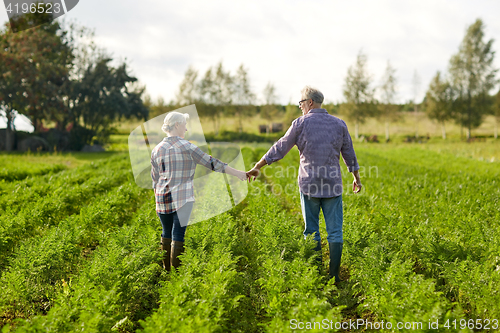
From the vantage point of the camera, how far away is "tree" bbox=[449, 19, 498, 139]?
36781 millimetres

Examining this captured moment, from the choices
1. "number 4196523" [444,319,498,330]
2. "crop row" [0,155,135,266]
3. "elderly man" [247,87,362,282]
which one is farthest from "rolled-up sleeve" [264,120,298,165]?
"crop row" [0,155,135,266]

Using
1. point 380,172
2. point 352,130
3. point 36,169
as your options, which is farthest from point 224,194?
point 352,130

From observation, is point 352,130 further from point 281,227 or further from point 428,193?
point 281,227

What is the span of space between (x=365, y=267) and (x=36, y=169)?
42.4ft

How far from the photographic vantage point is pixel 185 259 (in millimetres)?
3684

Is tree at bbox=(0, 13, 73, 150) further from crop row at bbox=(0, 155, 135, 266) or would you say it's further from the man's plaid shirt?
the man's plaid shirt

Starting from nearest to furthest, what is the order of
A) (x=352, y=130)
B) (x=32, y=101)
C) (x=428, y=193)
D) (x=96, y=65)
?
(x=428, y=193) < (x=32, y=101) < (x=96, y=65) < (x=352, y=130)

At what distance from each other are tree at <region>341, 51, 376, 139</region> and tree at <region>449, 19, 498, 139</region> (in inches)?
363

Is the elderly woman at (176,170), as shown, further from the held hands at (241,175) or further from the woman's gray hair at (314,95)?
the woman's gray hair at (314,95)

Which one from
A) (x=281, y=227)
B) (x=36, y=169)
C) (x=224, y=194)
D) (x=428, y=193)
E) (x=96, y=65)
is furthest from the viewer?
(x=96, y=65)

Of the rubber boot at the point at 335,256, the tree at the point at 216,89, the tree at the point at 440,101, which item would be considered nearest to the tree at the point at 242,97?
the tree at the point at 216,89

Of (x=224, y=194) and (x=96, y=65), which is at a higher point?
(x=96, y=65)

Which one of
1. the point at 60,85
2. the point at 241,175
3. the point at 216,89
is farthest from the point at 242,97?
the point at 241,175

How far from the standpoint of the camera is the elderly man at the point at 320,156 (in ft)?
12.7
